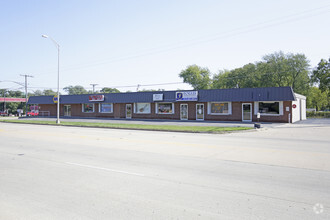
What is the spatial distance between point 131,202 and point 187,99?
29769 millimetres

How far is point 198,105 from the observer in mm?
34844

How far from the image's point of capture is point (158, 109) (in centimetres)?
3784

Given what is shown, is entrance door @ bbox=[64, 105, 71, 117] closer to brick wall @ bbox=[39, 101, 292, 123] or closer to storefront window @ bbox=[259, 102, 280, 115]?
brick wall @ bbox=[39, 101, 292, 123]

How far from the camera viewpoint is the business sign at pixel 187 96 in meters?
33.8

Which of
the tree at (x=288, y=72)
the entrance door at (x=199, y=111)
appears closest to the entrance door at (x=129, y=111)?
the entrance door at (x=199, y=111)

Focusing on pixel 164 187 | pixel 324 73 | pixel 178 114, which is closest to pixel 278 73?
pixel 324 73

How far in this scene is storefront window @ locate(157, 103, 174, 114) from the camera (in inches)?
1446

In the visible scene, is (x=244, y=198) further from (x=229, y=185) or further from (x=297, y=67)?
(x=297, y=67)

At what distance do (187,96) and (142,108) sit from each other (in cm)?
831

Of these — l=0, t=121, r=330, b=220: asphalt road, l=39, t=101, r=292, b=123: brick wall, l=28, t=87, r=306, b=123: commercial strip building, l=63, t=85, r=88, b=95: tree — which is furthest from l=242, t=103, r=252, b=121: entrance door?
l=63, t=85, r=88, b=95: tree

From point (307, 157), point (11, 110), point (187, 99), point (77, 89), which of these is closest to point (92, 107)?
point (187, 99)

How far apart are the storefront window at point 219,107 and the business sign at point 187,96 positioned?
96.7 inches

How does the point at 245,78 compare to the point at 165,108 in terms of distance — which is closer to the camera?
the point at 165,108

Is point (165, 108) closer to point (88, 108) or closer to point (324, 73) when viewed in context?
point (88, 108)
